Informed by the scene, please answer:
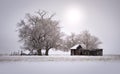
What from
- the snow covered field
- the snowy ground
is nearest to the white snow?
the snow covered field

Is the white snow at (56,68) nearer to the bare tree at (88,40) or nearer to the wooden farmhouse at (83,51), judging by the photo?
the wooden farmhouse at (83,51)

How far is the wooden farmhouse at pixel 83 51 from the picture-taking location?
5078mm

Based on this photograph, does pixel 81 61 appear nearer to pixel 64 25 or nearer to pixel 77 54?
pixel 77 54

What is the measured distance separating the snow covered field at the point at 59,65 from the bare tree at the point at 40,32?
0.95 ft

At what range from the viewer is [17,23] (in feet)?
16.1

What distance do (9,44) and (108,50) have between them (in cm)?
214

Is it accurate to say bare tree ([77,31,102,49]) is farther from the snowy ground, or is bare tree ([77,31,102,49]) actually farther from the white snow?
the white snow

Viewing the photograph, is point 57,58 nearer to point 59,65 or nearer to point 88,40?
point 59,65

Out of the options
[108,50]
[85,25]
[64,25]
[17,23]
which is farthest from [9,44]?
[108,50]

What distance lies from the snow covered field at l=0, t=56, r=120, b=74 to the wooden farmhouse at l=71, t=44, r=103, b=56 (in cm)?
10

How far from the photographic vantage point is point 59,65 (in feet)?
14.8

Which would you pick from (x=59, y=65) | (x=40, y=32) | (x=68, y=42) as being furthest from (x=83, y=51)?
(x=40, y=32)

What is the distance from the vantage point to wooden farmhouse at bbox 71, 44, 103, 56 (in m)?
5.08

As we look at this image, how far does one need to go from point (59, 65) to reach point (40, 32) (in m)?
0.95
